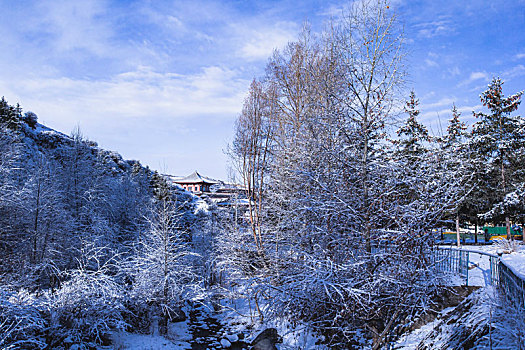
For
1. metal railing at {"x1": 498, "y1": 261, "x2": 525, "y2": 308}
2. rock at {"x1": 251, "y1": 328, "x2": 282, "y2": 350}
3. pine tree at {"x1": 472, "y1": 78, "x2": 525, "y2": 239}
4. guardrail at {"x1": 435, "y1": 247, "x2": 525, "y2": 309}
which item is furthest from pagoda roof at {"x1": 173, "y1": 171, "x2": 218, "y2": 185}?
metal railing at {"x1": 498, "y1": 261, "x2": 525, "y2": 308}

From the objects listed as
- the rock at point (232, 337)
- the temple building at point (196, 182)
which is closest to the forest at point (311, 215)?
the rock at point (232, 337)

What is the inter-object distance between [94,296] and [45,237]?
5963 millimetres

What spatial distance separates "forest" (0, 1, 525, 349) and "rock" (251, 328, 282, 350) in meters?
0.61

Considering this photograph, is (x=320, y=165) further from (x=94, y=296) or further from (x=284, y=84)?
(x=94, y=296)

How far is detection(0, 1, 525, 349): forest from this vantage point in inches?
269

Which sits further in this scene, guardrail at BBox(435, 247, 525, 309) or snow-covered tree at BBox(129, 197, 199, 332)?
snow-covered tree at BBox(129, 197, 199, 332)

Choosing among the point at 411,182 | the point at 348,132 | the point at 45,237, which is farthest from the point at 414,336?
the point at 45,237

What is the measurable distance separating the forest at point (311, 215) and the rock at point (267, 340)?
61 centimetres

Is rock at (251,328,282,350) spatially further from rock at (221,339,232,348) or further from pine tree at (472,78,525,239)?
pine tree at (472,78,525,239)

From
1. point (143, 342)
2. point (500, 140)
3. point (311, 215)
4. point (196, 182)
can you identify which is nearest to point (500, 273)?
point (311, 215)

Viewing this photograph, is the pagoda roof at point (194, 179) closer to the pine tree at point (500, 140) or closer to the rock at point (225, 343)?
the pine tree at point (500, 140)

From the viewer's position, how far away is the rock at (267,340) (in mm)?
12938

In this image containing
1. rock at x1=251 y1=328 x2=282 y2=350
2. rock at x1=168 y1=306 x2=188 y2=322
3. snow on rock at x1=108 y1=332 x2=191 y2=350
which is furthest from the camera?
rock at x1=168 y1=306 x2=188 y2=322

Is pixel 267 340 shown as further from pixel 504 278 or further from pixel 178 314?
pixel 504 278
